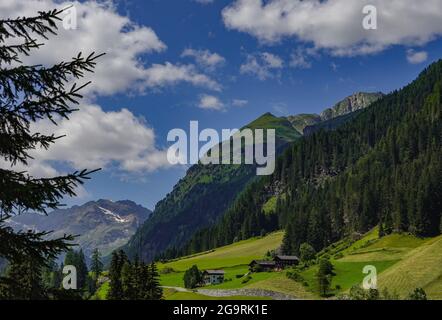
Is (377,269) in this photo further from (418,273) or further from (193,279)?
(193,279)

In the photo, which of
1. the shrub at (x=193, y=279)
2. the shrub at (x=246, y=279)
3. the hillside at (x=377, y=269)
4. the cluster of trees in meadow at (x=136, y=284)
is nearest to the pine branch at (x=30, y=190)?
the cluster of trees in meadow at (x=136, y=284)

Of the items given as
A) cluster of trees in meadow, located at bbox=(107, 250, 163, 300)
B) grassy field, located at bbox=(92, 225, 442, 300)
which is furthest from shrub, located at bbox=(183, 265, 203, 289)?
cluster of trees in meadow, located at bbox=(107, 250, 163, 300)

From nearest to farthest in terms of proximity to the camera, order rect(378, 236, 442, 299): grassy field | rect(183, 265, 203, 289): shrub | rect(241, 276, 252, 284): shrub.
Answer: rect(378, 236, 442, 299): grassy field → rect(241, 276, 252, 284): shrub → rect(183, 265, 203, 289): shrub

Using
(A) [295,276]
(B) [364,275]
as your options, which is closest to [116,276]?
(A) [295,276]

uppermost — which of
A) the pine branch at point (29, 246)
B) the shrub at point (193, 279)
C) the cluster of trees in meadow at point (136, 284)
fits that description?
the pine branch at point (29, 246)

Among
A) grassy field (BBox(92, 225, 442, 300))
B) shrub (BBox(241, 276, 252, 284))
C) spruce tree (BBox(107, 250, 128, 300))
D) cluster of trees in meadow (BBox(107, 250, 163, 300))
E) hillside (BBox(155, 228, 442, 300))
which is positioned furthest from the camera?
shrub (BBox(241, 276, 252, 284))

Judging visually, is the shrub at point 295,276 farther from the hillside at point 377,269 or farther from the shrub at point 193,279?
the shrub at point 193,279

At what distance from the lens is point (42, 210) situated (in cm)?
1499

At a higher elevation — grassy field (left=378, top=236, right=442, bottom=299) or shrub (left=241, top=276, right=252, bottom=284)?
grassy field (left=378, top=236, right=442, bottom=299)

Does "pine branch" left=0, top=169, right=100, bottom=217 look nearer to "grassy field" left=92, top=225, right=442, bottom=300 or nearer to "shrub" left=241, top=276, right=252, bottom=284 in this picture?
"grassy field" left=92, top=225, right=442, bottom=300

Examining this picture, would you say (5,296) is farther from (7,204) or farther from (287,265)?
(287,265)
